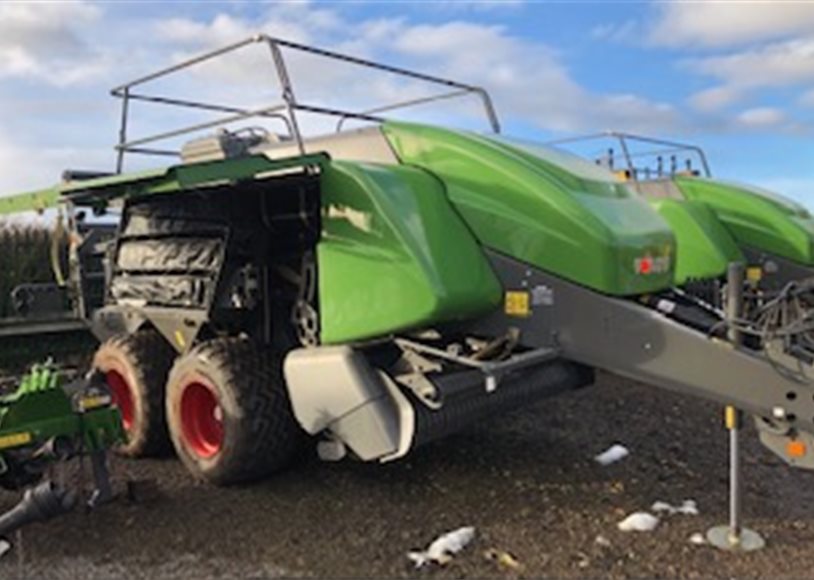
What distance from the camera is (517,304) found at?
4.26 m

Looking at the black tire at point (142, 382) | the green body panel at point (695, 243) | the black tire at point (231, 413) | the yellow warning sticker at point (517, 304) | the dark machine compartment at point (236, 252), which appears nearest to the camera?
the yellow warning sticker at point (517, 304)

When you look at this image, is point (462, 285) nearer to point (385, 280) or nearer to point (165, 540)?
point (385, 280)

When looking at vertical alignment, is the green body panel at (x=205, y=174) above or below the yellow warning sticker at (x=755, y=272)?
above

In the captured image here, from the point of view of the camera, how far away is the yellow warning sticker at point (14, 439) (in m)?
4.14

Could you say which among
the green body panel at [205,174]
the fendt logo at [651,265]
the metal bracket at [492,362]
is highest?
the green body panel at [205,174]

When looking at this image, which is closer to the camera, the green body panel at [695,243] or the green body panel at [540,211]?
the green body panel at [540,211]

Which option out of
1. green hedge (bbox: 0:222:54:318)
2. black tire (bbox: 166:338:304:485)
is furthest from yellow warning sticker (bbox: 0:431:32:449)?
green hedge (bbox: 0:222:54:318)

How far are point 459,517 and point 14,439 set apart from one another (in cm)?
208

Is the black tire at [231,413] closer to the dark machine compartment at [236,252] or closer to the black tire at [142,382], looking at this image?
the dark machine compartment at [236,252]

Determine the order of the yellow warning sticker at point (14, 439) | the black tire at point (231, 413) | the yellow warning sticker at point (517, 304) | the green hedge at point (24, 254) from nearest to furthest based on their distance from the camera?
the yellow warning sticker at point (14, 439) → the yellow warning sticker at point (517, 304) → the black tire at point (231, 413) → the green hedge at point (24, 254)

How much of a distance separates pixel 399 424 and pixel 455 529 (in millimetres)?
553

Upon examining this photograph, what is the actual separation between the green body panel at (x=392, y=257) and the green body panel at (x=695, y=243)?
347cm

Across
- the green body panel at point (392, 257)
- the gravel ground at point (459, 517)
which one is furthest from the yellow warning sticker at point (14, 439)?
the green body panel at point (392, 257)

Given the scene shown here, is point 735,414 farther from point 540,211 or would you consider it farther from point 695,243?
point 695,243
